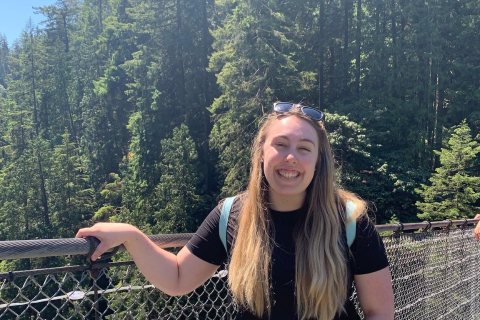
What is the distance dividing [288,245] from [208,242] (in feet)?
1.03

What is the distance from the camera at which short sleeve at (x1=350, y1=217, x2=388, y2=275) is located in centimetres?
137

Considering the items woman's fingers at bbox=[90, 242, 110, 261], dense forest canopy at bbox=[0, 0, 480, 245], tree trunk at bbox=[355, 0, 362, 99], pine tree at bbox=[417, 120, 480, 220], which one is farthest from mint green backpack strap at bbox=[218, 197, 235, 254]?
tree trunk at bbox=[355, 0, 362, 99]

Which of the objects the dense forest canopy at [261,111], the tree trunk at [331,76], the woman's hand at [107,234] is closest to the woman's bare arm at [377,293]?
the woman's hand at [107,234]

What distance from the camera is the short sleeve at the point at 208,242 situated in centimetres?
154

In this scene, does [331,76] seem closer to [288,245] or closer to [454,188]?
[454,188]

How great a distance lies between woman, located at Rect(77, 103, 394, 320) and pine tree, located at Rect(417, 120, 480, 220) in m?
15.7

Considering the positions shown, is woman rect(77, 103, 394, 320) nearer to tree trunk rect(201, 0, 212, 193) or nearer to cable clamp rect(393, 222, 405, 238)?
cable clamp rect(393, 222, 405, 238)

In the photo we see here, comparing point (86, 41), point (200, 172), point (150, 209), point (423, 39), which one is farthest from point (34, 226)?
point (423, 39)

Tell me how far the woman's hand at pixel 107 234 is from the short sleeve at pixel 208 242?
252 mm

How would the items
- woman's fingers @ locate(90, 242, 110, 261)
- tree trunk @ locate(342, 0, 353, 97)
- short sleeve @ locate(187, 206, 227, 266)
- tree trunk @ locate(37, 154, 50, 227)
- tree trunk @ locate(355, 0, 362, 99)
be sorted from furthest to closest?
tree trunk @ locate(37, 154, 50, 227) → tree trunk @ locate(342, 0, 353, 97) → tree trunk @ locate(355, 0, 362, 99) → short sleeve @ locate(187, 206, 227, 266) → woman's fingers @ locate(90, 242, 110, 261)

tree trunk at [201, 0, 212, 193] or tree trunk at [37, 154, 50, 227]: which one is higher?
tree trunk at [201, 0, 212, 193]

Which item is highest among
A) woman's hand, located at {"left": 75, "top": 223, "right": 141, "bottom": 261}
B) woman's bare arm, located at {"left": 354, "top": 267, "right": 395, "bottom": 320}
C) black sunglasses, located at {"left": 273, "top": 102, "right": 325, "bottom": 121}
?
black sunglasses, located at {"left": 273, "top": 102, "right": 325, "bottom": 121}

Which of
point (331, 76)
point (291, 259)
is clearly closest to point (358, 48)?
point (331, 76)

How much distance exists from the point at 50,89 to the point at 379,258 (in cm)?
3792
